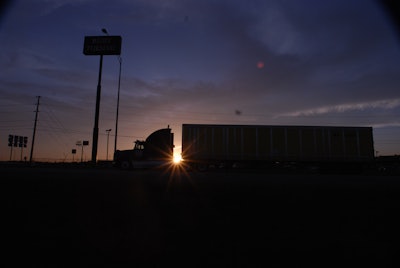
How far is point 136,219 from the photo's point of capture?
4250 millimetres

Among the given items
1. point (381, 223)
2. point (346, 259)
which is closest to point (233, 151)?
point (381, 223)

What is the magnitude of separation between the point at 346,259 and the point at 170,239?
83.7 inches

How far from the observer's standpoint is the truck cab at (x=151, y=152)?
21.5m

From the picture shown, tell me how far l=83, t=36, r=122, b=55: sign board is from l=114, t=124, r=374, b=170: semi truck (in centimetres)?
1881

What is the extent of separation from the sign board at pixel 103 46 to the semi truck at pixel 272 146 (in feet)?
61.7

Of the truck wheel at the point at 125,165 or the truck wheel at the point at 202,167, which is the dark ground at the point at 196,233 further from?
the truck wheel at the point at 125,165

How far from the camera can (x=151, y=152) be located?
21.8 m

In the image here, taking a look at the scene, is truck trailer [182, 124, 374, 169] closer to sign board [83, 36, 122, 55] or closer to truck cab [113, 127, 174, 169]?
truck cab [113, 127, 174, 169]

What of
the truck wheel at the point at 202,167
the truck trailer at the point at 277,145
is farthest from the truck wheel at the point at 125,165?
the truck wheel at the point at 202,167

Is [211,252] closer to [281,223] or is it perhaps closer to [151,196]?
[281,223]

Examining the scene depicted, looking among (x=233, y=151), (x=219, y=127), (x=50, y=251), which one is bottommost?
(x=50, y=251)

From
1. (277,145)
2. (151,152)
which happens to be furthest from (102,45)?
(277,145)

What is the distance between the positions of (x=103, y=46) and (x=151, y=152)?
64.9ft

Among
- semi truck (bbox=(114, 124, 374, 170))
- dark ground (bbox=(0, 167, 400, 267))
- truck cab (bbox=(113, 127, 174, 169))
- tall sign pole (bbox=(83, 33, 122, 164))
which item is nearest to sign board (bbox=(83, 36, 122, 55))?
tall sign pole (bbox=(83, 33, 122, 164))
